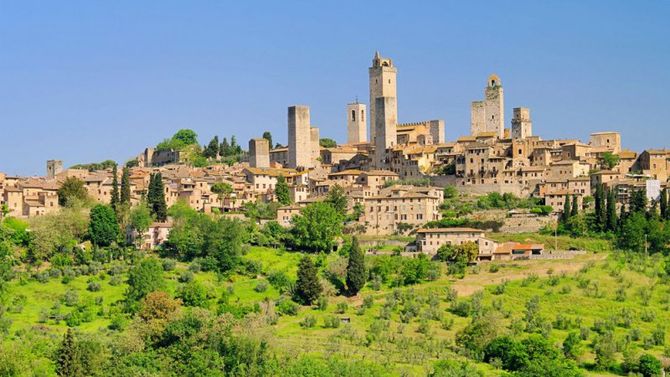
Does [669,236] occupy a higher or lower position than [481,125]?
lower

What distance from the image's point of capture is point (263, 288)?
62188 mm

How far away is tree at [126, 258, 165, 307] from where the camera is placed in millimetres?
59428

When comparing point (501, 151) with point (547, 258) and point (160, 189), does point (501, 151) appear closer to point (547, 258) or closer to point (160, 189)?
point (547, 258)

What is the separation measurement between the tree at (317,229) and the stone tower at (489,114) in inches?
Answer: 1015

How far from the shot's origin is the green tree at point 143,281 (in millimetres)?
59406

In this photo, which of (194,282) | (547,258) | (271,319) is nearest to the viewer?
(271,319)

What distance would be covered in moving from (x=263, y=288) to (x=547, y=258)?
1454cm

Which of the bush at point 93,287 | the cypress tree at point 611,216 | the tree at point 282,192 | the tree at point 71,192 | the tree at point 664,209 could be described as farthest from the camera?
the tree at point 282,192

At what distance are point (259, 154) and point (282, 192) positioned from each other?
13668 mm

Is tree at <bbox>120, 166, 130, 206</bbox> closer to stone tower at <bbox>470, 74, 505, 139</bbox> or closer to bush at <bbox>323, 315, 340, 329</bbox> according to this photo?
bush at <bbox>323, 315, 340, 329</bbox>

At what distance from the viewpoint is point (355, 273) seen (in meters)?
61.9

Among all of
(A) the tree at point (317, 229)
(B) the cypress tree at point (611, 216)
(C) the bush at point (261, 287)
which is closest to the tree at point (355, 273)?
(C) the bush at point (261, 287)

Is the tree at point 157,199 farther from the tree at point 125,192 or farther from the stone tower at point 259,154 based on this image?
the stone tower at point 259,154

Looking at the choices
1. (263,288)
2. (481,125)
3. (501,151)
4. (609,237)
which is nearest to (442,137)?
(481,125)
